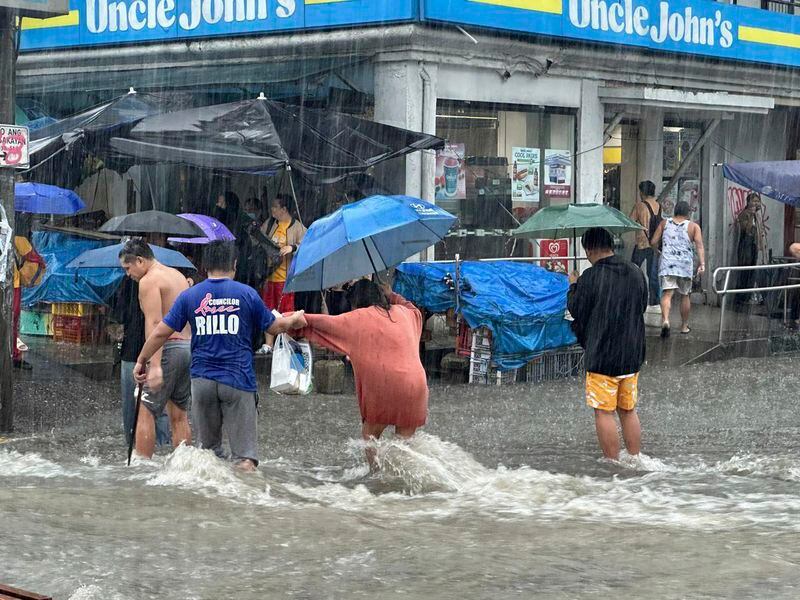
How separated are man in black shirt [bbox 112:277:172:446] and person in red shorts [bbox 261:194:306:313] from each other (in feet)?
16.4

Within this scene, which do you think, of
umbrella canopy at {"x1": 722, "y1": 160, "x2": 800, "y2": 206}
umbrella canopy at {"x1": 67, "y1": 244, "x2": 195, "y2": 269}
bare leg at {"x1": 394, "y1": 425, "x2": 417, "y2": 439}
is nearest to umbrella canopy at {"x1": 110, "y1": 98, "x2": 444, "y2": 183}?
umbrella canopy at {"x1": 67, "y1": 244, "x2": 195, "y2": 269}

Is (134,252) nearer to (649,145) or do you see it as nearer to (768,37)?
(649,145)

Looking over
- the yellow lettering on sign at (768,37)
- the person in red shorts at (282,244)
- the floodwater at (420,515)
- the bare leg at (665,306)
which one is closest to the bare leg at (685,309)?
the bare leg at (665,306)

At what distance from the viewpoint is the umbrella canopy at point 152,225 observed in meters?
12.5

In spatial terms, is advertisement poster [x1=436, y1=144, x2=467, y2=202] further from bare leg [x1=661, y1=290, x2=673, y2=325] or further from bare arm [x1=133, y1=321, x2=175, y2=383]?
bare arm [x1=133, y1=321, x2=175, y2=383]

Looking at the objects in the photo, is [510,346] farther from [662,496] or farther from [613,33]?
[613,33]

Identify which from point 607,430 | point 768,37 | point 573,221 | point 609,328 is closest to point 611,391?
point 607,430

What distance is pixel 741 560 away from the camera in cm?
675

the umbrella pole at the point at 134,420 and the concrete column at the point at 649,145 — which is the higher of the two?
the concrete column at the point at 649,145

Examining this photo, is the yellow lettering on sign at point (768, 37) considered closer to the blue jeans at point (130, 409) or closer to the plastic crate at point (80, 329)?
the plastic crate at point (80, 329)

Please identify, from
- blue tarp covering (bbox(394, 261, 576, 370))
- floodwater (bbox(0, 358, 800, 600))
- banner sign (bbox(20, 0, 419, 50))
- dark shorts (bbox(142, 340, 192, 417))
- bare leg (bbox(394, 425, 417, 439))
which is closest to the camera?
floodwater (bbox(0, 358, 800, 600))

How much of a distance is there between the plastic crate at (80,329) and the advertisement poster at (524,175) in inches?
226

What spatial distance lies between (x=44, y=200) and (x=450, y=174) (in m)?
5.09

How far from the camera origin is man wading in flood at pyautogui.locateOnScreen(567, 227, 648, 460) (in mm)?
9102
